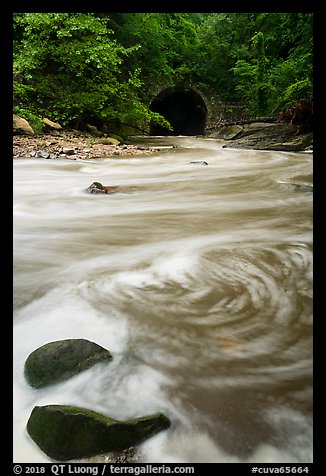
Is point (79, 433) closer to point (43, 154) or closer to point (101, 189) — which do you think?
point (101, 189)

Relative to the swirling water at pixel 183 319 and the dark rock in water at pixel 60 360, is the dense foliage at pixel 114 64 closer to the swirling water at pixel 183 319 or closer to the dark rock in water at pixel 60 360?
the swirling water at pixel 183 319

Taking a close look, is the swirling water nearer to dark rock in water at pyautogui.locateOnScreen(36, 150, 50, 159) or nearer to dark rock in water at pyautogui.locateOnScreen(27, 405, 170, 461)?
dark rock in water at pyautogui.locateOnScreen(27, 405, 170, 461)

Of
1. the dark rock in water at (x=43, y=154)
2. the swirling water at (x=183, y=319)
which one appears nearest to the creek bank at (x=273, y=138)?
the dark rock in water at (x=43, y=154)

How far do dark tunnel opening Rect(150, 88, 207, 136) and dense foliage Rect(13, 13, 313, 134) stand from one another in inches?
124

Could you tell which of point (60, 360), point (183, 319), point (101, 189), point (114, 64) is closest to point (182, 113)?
point (114, 64)

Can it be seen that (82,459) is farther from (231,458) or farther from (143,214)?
(143,214)

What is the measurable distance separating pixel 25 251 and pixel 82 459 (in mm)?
1962

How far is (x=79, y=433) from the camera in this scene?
117 centimetres

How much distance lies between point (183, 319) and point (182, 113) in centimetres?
2682

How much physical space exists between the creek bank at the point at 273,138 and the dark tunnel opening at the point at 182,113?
10434 mm

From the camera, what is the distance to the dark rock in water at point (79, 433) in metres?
1.16

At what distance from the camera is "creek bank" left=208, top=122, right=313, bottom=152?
9438mm

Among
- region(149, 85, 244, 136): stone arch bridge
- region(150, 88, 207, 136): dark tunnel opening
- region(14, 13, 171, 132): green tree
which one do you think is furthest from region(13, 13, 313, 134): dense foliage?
region(150, 88, 207, 136): dark tunnel opening
